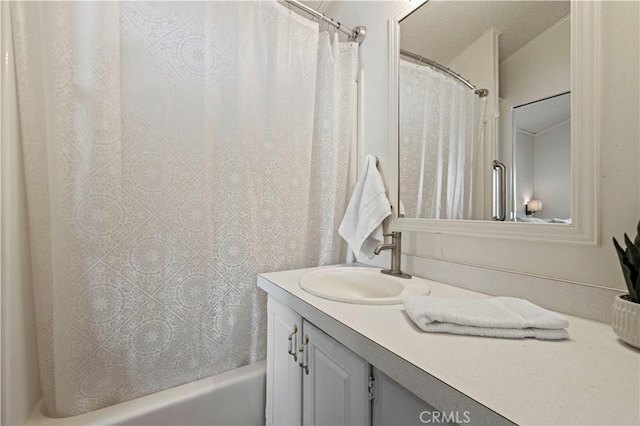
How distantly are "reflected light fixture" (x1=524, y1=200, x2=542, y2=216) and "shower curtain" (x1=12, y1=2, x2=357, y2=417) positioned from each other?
2.72 ft

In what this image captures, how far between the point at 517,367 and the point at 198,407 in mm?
1076

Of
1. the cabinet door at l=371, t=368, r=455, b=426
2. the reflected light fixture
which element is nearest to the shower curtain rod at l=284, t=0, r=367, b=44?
the reflected light fixture

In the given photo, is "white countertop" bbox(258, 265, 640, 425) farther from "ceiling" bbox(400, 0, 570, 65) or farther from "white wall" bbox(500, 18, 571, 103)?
"ceiling" bbox(400, 0, 570, 65)

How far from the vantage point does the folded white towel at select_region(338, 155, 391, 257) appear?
1193mm

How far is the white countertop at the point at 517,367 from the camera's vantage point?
368 mm

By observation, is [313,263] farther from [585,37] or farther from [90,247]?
[585,37]

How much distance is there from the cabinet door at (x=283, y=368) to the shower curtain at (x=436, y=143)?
67cm

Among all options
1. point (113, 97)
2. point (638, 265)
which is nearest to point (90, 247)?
point (113, 97)

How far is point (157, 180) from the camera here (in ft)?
3.17

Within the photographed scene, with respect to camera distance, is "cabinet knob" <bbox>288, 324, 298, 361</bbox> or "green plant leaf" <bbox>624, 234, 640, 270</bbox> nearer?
"green plant leaf" <bbox>624, 234, 640, 270</bbox>

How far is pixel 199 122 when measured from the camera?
1.04 metres

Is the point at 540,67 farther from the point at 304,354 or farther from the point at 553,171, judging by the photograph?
the point at 304,354

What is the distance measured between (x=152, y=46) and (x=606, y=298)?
1.53 m

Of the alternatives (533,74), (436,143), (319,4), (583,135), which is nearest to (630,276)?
(583,135)
